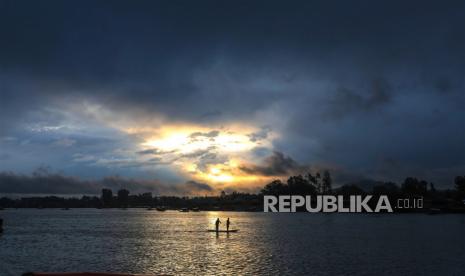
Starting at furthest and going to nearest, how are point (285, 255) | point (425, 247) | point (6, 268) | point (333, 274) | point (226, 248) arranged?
point (425, 247), point (226, 248), point (285, 255), point (6, 268), point (333, 274)

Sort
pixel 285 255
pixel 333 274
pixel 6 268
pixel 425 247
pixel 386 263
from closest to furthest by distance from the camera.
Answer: pixel 333 274
pixel 6 268
pixel 386 263
pixel 285 255
pixel 425 247

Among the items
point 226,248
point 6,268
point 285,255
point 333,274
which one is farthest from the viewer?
point 226,248

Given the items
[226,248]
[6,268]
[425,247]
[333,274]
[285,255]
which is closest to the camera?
[333,274]

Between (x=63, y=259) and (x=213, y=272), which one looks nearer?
(x=213, y=272)

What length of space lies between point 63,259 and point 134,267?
45.8 ft

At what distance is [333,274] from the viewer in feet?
177

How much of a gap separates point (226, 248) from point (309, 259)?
787 inches

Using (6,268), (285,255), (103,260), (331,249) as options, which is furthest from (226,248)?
(6,268)

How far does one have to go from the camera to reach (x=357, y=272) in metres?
55.6

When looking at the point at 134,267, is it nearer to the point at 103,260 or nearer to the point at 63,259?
the point at 103,260

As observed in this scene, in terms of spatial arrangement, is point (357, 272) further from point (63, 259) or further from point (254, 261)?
point (63, 259)

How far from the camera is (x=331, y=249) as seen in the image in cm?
8381

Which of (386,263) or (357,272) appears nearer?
(357,272)

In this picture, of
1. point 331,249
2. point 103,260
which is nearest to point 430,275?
point 331,249
